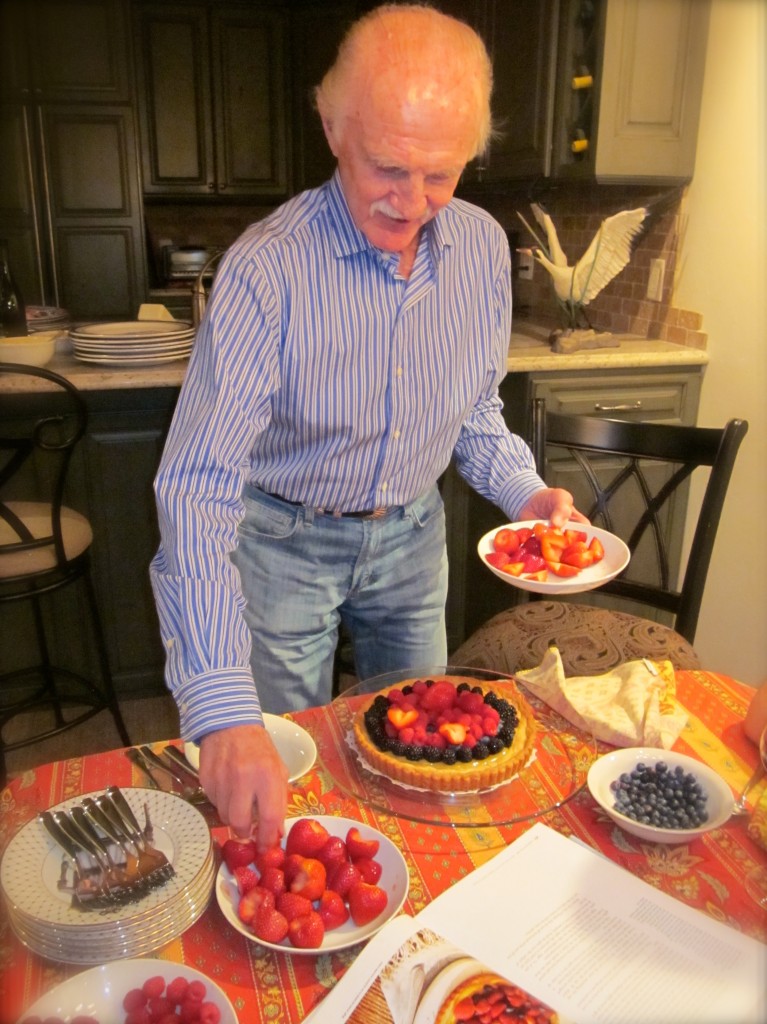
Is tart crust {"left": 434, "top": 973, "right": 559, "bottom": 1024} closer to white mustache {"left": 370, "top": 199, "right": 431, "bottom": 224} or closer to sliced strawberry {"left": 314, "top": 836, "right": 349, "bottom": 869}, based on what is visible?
sliced strawberry {"left": 314, "top": 836, "right": 349, "bottom": 869}

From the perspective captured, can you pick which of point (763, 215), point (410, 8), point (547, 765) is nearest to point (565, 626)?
point (547, 765)

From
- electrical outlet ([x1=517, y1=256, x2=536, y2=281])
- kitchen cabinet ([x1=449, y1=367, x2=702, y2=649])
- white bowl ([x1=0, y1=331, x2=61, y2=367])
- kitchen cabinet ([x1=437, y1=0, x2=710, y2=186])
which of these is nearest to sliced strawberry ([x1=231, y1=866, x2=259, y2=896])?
white bowl ([x1=0, y1=331, x2=61, y2=367])

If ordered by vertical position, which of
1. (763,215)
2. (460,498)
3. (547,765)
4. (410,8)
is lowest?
(460,498)

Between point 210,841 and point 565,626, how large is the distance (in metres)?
0.89

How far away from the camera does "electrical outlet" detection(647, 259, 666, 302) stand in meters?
2.09

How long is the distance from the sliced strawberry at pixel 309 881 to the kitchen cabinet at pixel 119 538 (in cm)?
126

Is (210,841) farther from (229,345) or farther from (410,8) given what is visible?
(410,8)

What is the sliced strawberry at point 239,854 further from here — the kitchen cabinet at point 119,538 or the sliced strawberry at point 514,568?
the kitchen cabinet at point 119,538

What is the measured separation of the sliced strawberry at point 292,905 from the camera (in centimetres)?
60

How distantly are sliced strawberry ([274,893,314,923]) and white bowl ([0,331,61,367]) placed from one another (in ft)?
4.37

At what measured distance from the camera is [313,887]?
2.02 feet

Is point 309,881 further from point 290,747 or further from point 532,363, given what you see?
point 532,363

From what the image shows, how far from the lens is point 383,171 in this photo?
78 cm

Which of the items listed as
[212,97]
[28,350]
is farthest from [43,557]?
[212,97]
